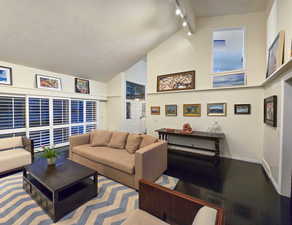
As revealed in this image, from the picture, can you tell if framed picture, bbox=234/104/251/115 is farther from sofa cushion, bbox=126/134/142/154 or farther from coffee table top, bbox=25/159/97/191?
coffee table top, bbox=25/159/97/191

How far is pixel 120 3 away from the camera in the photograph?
9.66 feet

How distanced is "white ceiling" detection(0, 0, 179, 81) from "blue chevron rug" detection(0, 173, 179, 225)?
2.92 meters

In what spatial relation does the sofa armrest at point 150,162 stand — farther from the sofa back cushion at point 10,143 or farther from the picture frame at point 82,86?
the picture frame at point 82,86

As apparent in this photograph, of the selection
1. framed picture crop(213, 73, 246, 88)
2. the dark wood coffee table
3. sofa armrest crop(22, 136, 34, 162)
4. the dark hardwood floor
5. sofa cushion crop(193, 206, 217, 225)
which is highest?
framed picture crop(213, 73, 246, 88)

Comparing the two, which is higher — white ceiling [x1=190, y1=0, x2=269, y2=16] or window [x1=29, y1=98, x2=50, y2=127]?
white ceiling [x1=190, y1=0, x2=269, y2=16]

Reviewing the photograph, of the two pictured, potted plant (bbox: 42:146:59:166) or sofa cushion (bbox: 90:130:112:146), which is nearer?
potted plant (bbox: 42:146:59:166)

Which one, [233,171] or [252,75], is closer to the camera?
[233,171]

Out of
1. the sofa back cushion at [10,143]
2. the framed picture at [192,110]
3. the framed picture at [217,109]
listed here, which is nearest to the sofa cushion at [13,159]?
the sofa back cushion at [10,143]

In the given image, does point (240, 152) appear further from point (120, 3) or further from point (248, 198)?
point (120, 3)

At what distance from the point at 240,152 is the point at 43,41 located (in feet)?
18.8

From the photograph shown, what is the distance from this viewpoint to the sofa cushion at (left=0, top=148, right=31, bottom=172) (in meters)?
2.63

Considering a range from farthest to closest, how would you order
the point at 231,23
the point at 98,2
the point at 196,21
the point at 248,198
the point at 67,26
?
the point at 196,21, the point at 231,23, the point at 67,26, the point at 98,2, the point at 248,198

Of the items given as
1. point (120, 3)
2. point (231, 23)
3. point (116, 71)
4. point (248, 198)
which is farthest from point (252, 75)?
point (116, 71)

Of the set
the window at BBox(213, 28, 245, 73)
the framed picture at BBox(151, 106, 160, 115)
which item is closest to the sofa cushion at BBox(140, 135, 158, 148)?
the framed picture at BBox(151, 106, 160, 115)
